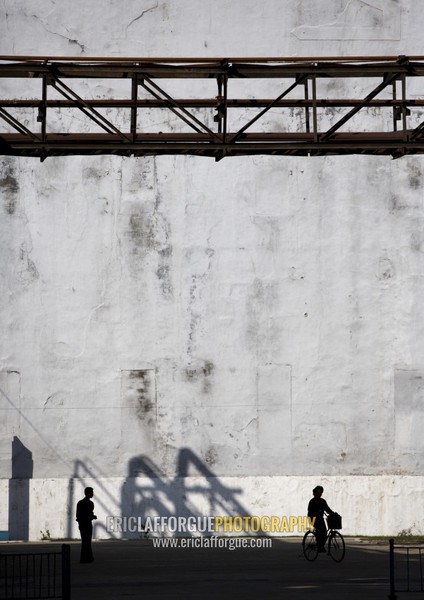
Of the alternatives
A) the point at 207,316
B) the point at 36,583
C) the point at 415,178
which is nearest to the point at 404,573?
the point at 36,583

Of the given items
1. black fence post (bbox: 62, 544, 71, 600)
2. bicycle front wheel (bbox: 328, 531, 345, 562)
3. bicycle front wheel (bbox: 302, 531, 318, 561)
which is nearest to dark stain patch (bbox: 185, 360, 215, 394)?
bicycle front wheel (bbox: 302, 531, 318, 561)

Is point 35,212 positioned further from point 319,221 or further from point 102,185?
point 319,221

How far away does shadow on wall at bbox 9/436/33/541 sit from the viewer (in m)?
26.7

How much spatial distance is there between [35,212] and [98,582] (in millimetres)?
11895

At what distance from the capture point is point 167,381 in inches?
1055

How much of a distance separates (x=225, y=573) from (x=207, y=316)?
Result: 9.01 metres

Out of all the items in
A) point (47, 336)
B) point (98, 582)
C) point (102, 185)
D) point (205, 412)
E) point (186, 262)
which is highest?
point (102, 185)

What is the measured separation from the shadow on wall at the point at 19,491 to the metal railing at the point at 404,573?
922 centimetres

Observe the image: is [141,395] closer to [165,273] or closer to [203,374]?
[203,374]

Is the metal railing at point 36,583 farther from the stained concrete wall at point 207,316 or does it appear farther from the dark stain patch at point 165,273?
the dark stain patch at point 165,273

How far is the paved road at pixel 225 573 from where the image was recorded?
1602cm

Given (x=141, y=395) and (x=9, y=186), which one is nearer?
(x=141, y=395)

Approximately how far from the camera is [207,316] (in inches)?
1062

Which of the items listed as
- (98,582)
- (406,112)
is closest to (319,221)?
(406,112)
